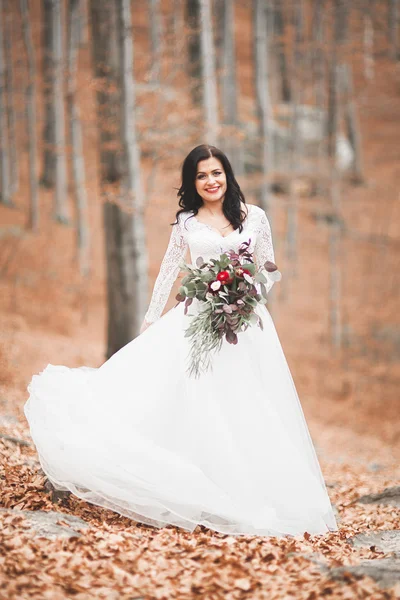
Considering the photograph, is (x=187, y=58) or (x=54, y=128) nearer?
(x=187, y=58)

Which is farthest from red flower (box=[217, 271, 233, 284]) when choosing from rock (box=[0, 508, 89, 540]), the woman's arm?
rock (box=[0, 508, 89, 540])

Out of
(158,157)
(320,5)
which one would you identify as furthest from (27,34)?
(158,157)

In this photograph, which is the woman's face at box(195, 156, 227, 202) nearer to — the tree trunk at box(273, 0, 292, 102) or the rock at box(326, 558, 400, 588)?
the rock at box(326, 558, 400, 588)

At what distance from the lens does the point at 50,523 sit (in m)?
3.67

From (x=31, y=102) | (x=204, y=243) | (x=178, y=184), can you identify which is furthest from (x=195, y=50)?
(x=204, y=243)

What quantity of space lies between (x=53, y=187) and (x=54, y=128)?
5.98 feet

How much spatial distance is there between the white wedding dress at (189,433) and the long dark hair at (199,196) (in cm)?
11

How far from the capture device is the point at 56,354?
10234 mm

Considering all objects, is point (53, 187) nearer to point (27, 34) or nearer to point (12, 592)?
point (27, 34)

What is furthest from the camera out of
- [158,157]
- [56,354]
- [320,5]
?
[320,5]

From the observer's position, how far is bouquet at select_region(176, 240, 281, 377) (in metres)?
4.12

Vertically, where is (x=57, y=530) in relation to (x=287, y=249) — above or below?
below

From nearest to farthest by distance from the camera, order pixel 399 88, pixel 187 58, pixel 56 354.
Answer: pixel 56 354
pixel 187 58
pixel 399 88

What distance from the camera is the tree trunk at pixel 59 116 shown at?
1409cm
